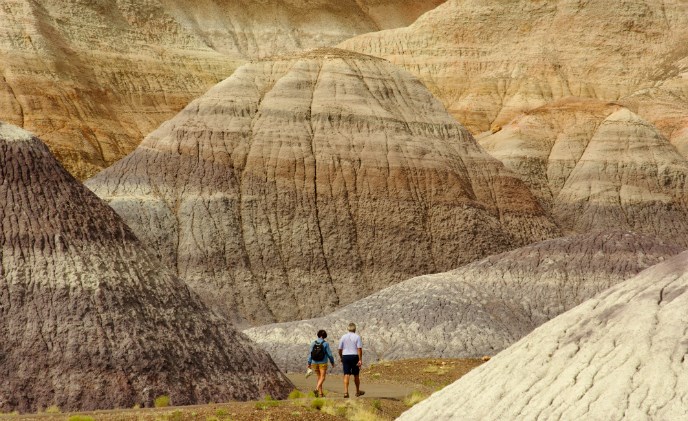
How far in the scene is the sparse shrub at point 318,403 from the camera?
23844mm

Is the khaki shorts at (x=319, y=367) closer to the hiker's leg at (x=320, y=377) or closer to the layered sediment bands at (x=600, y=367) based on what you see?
the hiker's leg at (x=320, y=377)

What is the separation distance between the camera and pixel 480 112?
96.6m

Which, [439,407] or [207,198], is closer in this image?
[439,407]

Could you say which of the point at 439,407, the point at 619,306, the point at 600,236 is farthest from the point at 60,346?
the point at 600,236

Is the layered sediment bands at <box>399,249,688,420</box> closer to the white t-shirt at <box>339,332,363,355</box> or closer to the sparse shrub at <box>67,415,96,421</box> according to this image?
the white t-shirt at <box>339,332,363,355</box>

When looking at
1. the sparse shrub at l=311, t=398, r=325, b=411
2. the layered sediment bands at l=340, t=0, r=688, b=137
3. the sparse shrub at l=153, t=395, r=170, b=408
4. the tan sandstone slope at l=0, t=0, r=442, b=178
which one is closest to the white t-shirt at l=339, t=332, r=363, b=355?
the sparse shrub at l=311, t=398, r=325, b=411

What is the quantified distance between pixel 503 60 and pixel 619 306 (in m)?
80.3

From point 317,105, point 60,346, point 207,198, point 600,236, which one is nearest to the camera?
point 60,346

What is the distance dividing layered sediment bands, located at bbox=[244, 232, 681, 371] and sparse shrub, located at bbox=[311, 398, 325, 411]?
1879 cm

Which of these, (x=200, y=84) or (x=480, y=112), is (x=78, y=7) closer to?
(x=200, y=84)

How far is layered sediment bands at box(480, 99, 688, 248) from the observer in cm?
7669

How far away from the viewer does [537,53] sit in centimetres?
Answer: 9950

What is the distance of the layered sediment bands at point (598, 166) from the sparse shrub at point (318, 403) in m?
50.4

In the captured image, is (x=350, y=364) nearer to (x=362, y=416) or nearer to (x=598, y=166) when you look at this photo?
(x=362, y=416)
